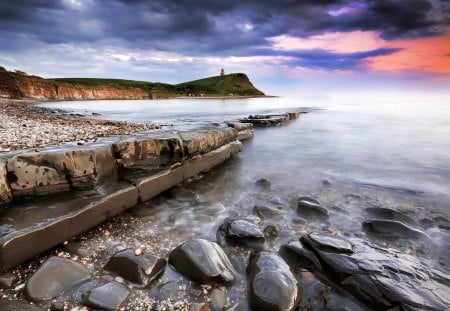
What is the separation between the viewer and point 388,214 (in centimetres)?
553

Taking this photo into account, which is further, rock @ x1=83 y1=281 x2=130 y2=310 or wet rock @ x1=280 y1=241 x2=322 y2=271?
wet rock @ x1=280 y1=241 x2=322 y2=271

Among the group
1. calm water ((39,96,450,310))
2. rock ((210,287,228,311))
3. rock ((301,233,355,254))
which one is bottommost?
calm water ((39,96,450,310))

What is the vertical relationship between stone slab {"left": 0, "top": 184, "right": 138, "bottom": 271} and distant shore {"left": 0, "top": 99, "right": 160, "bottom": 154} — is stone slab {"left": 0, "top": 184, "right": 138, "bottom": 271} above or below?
below

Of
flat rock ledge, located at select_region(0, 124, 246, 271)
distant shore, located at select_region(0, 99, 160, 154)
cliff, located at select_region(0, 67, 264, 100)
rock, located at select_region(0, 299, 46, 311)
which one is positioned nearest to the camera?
rock, located at select_region(0, 299, 46, 311)

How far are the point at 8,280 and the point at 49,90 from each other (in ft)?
294

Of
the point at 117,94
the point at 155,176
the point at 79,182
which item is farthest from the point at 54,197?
the point at 117,94

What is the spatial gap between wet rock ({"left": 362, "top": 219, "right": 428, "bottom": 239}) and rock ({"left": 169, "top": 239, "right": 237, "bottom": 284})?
112 inches

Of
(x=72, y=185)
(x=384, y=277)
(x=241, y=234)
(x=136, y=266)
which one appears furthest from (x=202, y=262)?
(x=72, y=185)

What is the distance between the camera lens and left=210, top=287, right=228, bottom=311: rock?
2.97 metres

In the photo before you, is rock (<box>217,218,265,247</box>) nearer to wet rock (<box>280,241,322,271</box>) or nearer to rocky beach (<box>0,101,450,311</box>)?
rocky beach (<box>0,101,450,311</box>)

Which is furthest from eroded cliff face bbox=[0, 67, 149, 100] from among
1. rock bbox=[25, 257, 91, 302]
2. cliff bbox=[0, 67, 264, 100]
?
rock bbox=[25, 257, 91, 302]

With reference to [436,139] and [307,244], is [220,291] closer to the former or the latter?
[307,244]

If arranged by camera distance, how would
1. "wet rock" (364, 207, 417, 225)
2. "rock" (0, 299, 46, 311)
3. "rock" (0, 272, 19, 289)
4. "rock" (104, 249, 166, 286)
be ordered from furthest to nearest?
"wet rock" (364, 207, 417, 225) → "rock" (104, 249, 166, 286) → "rock" (0, 272, 19, 289) → "rock" (0, 299, 46, 311)

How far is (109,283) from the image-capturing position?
3.14 metres
